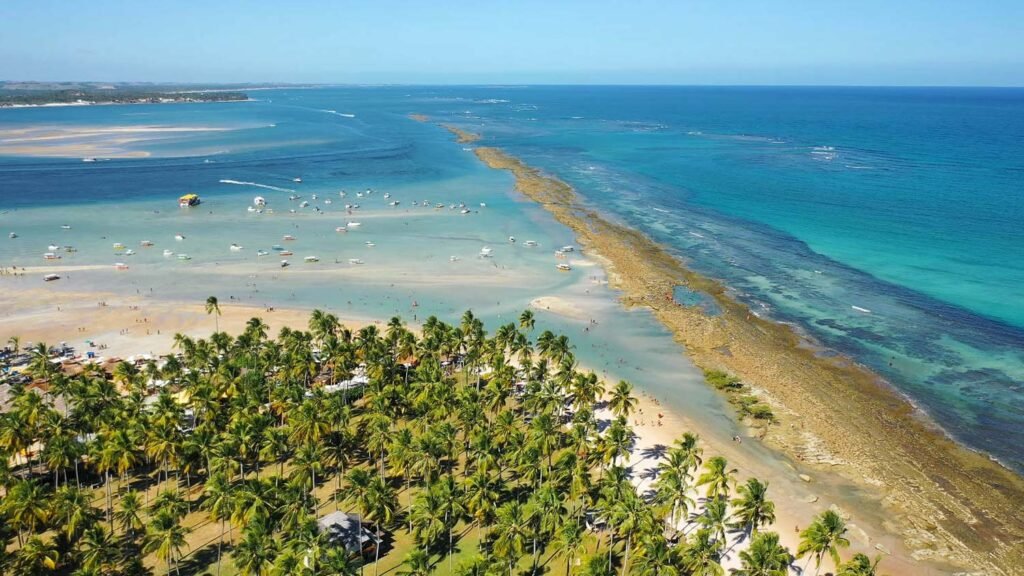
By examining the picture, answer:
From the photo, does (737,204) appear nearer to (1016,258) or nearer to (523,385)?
(1016,258)

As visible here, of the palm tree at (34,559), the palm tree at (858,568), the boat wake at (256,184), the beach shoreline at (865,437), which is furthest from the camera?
the boat wake at (256,184)

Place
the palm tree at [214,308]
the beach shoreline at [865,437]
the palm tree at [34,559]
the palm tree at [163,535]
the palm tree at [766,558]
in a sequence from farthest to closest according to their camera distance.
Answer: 1. the palm tree at [214,308]
2. the beach shoreline at [865,437]
3. the palm tree at [163,535]
4. the palm tree at [34,559]
5. the palm tree at [766,558]

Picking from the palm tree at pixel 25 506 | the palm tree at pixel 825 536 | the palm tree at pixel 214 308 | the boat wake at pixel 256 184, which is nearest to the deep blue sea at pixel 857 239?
the boat wake at pixel 256 184

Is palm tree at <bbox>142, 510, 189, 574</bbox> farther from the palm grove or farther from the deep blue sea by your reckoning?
the deep blue sea

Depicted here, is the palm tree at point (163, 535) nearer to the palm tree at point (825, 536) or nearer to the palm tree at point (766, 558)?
the palm tree at point (766, 558)

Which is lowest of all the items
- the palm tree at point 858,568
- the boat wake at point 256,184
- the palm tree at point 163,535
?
the palm tree at point 163,535

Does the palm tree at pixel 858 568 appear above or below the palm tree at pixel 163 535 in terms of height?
above
